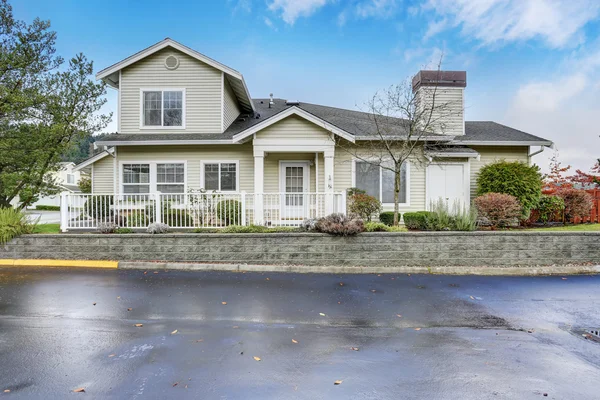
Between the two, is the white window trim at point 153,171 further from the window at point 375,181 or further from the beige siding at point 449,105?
the beige siding at point 449,105

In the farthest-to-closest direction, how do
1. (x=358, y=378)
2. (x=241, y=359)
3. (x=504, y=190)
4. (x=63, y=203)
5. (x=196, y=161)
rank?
(x=196, y=161)
(x=504, y=190)
(x=63, y=203)
(x=241, y=359)
(x=358, y=378)

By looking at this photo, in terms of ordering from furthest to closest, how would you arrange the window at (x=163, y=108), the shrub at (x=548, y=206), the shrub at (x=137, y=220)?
the window at (x=163, y=108) → the shrub at (x=548, y=206) → the shrub at (x=137, y=220)

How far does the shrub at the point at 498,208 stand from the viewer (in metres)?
10.6

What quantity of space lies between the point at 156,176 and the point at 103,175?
8.02ft

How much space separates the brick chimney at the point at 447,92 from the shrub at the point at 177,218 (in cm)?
1033

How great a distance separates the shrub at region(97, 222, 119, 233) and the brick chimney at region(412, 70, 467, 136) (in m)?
12.2

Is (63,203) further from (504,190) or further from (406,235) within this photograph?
(504,190)

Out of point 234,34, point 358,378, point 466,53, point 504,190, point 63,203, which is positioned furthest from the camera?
point 234,34

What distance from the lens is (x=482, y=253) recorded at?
8828 mm

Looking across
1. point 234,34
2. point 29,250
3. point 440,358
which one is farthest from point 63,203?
→ point 234,34

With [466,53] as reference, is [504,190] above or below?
below

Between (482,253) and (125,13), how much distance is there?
21.0 metres

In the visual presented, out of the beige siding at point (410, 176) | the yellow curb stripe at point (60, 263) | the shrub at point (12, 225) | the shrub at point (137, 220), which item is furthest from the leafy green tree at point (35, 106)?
the beige siding at point (410, 176)

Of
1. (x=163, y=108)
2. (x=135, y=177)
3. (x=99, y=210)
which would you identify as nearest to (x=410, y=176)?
(x=163, y=108)
